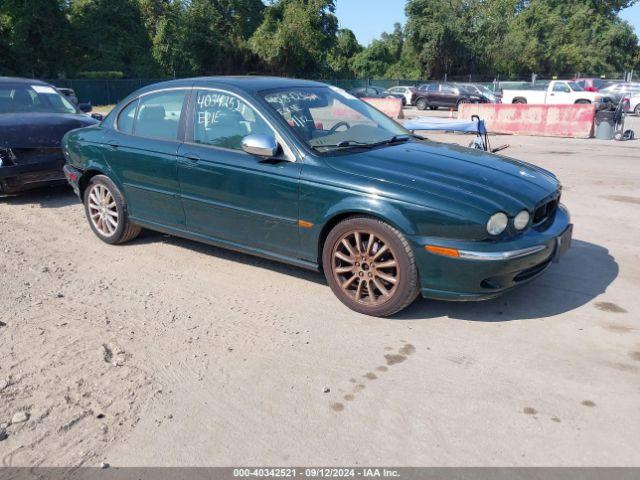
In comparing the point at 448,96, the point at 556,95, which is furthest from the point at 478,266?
the point at 448,96

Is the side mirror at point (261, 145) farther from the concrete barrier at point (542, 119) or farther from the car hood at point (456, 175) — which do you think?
the concrete barrier at point (542, 119)

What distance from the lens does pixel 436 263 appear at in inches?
148

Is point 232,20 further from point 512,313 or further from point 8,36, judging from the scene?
point 512,313

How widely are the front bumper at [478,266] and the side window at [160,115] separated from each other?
2.54 m

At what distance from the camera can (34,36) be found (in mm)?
34688

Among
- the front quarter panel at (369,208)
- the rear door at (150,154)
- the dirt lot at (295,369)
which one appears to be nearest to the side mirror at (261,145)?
the front quarter panel at (369,208)

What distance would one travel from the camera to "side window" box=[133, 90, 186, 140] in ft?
16.5

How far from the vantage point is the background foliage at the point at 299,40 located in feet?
118

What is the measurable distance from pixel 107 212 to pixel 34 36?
3505 centimetres

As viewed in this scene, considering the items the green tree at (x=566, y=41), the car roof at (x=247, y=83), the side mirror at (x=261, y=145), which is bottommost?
the side mirror at (x=261, y=145)

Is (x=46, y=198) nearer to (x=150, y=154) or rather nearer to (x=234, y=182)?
(x=150, y=154)

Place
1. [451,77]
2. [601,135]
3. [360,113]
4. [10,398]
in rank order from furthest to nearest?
1. [451,77]
2. [601,135]
3. [360,113]
4. [10,398]

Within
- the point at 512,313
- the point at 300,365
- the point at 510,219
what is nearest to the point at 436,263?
the point at 510,219

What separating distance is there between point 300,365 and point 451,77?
54.0 m
